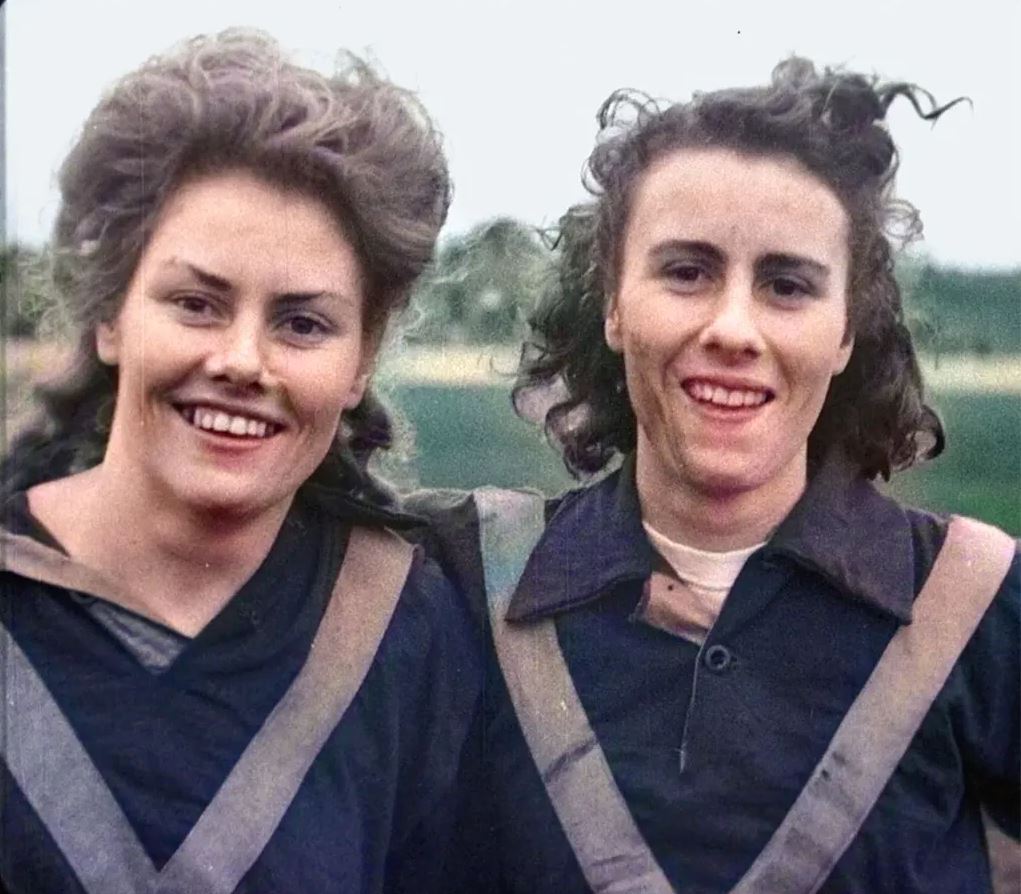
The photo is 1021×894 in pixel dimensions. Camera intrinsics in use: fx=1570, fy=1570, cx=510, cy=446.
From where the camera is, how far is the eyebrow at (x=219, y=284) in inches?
86.7

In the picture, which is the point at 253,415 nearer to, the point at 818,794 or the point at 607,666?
the point at 607,666

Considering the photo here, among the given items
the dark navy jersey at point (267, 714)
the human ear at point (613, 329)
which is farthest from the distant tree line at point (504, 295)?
the dark navy jersey at point (267, 714)

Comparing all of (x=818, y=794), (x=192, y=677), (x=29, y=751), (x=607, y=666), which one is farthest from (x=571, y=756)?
(x=29, y=751)

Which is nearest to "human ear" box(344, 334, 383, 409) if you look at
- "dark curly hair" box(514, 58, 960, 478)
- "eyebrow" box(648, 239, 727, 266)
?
"dark curly hair" box(514, 58, 960, 478)

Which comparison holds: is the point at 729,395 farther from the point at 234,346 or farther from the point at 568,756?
the point at 234,346

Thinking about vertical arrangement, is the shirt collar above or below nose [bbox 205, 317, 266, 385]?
below

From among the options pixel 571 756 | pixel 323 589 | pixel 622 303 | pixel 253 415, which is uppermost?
pixel 622 303

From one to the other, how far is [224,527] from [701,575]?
707 millimetres

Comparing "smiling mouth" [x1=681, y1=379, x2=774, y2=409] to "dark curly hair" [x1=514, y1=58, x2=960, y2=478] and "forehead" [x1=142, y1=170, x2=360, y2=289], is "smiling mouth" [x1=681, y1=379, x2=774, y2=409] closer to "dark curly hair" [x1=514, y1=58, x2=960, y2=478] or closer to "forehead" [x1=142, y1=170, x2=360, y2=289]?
"dark curly hair" [x1=514, y1=58, x2=960, y2=478]

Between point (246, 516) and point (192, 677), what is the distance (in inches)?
9.7

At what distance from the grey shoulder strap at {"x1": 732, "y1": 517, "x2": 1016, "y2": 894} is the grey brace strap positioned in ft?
2.15

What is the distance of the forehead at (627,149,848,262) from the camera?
2.18 metres

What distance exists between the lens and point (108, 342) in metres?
2.29

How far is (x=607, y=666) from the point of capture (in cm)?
229
